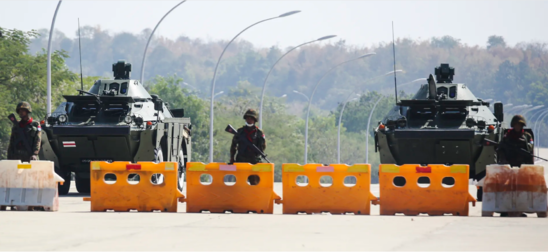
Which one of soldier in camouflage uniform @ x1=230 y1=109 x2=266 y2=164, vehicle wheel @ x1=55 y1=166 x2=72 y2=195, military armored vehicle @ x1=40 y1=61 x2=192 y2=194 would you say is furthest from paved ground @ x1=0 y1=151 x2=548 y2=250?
vehicle wheel @ x1=55 y1=166 x2=72 y2=195

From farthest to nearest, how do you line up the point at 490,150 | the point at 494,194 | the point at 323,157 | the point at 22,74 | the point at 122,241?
the point at 323,157, the point at 22,74, the point at 490,150, the point at 494,194, the point at 122,241

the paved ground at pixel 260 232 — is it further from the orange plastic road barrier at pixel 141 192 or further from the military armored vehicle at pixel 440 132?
the military armored vehicle at pixel 440 132

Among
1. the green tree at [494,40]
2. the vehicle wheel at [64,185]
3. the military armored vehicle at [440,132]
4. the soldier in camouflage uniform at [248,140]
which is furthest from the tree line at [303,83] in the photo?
the soldier in camouflage uniform at [248,140]

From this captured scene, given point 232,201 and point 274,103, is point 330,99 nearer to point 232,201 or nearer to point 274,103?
point 274,103

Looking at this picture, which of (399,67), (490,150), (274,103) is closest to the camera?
(490,150)

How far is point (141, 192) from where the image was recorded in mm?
17734

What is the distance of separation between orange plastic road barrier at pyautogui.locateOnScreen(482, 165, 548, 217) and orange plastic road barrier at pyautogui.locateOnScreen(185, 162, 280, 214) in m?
3.46

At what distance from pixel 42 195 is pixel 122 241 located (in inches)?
223

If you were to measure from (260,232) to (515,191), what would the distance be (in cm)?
533

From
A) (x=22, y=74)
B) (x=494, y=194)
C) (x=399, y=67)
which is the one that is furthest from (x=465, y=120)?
(x=399, y=67)

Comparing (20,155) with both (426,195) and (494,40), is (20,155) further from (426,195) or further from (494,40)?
(494,40)

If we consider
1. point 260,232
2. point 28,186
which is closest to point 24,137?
point 28,186

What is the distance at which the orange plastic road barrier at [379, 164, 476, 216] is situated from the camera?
17.5m

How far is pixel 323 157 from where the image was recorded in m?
99.6
